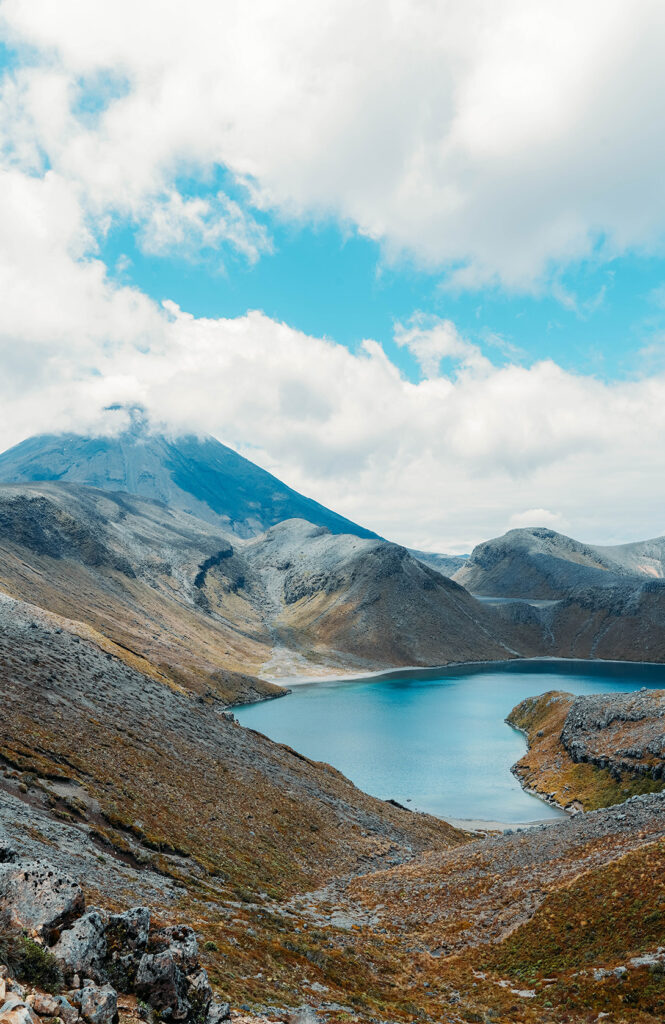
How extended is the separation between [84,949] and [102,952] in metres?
1.11

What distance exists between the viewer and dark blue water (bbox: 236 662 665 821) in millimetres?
77938

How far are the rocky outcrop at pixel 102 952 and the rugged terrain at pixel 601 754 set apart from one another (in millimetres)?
62813

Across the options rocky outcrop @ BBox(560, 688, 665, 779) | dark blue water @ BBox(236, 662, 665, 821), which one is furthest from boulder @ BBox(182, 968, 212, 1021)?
dark blue water @ BBox(236, 662, 665, 821)

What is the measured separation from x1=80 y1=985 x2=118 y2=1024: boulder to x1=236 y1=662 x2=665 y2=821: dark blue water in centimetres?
6927

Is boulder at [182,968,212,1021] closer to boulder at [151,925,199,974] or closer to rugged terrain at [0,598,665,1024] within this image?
boulder at [151,925,199,974]

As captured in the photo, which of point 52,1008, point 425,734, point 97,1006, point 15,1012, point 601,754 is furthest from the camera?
point 425,734

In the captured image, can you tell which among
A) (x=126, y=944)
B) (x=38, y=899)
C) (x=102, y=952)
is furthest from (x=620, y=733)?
(x=38, y=899)

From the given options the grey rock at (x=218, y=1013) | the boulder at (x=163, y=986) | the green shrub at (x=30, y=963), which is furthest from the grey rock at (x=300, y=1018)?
the green shrub at (x=30, y=963)

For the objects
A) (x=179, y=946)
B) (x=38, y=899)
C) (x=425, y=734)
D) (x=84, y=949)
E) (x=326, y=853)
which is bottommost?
(x=425, y=734)

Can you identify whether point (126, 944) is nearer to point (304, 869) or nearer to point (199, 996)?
point (199, 996)

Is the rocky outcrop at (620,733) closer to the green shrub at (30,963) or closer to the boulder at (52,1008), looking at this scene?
the green shrub at (30,963)

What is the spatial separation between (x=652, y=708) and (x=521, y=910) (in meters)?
52.9

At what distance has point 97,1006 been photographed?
35.6 ft

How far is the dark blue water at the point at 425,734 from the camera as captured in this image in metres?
77.9
